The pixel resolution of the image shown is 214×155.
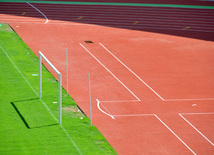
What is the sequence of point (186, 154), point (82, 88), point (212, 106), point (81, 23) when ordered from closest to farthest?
point (186, 154)
point (212, 106)
point (82, 88)
point (81, 23)

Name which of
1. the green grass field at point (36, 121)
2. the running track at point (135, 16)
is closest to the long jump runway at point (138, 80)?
the green grass field at point (36, 121)

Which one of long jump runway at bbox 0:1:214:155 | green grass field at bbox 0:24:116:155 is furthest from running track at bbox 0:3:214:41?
green grass field at bbox 0:24:116:155

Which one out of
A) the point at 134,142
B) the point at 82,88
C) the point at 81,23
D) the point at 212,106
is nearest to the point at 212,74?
the point at 212,106

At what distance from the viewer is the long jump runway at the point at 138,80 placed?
19.4 m

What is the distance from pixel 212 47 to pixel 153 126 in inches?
554

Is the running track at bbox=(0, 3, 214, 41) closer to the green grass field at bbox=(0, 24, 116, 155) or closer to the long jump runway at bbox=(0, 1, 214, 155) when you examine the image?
the long jump runway at bbox=(0, 1, 214, 155)

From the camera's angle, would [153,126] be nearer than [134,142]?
No

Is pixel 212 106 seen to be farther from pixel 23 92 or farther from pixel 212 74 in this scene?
pixel 23 92

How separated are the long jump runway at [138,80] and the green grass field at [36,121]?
2.40 ft

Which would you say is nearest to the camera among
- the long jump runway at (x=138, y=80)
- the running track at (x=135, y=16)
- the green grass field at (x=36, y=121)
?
the green grass field at (x=36, y=121)

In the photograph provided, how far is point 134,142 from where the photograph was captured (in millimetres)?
18781

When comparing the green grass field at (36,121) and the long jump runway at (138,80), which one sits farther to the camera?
the long jump runway at (138,80)

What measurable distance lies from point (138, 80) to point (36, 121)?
7.23 meters

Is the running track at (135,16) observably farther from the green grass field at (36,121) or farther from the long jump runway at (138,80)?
the green grass field at (36,121)
